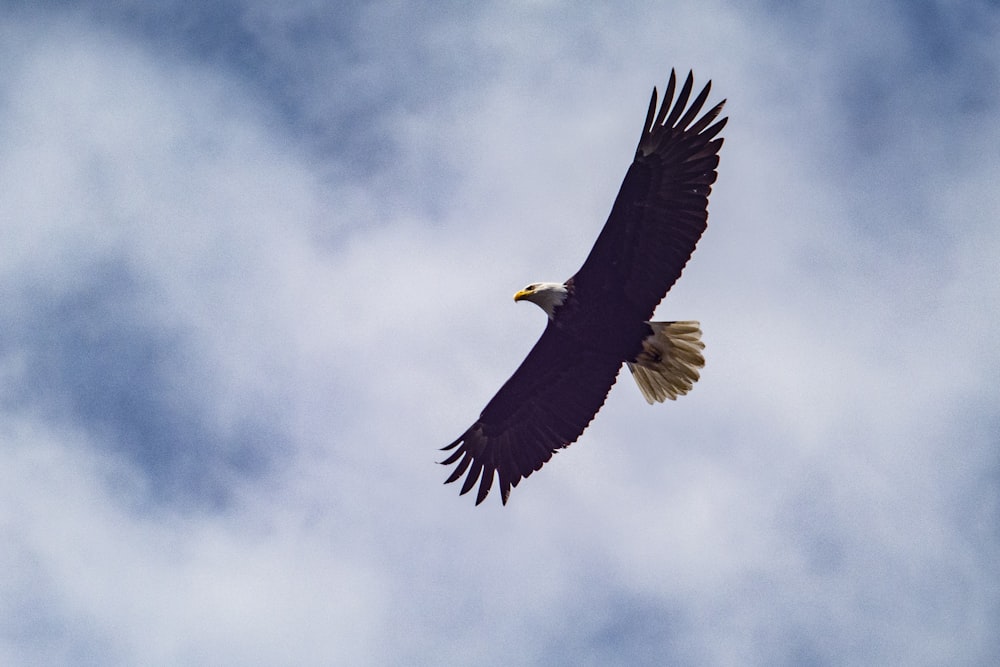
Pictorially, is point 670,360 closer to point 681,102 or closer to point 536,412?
point 536,412

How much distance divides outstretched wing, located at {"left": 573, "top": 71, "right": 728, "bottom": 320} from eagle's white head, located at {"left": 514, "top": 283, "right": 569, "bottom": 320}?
0.67 metres

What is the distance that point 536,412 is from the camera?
12891mm

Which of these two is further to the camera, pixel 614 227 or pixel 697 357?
pixel 697 357

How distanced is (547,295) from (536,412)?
165 centimetres

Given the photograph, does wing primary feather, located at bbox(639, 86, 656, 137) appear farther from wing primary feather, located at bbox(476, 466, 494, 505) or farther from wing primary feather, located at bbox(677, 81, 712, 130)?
wing primary feather, located at bbox(476, 466, 494, 505)

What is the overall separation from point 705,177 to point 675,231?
647 millimetres

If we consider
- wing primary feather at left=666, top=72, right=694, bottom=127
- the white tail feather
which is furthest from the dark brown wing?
wing primary feather at left=666, top=72, right=694, bottom=127

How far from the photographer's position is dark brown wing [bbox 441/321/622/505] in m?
12.6

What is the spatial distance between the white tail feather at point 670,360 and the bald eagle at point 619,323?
Answer: 12mm

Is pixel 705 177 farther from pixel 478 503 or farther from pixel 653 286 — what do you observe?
pixel 478 503

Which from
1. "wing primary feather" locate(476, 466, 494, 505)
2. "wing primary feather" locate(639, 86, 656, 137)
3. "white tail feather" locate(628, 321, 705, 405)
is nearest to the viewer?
"wing primary feather" locate(639, 86, 656, 137)

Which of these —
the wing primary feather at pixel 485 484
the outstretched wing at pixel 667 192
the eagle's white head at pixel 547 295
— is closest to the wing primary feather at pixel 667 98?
the outstretched wing at pixel 667 192

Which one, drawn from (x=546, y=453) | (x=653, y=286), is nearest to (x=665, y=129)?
(x=653, y=286)

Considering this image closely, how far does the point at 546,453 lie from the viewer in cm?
1279
